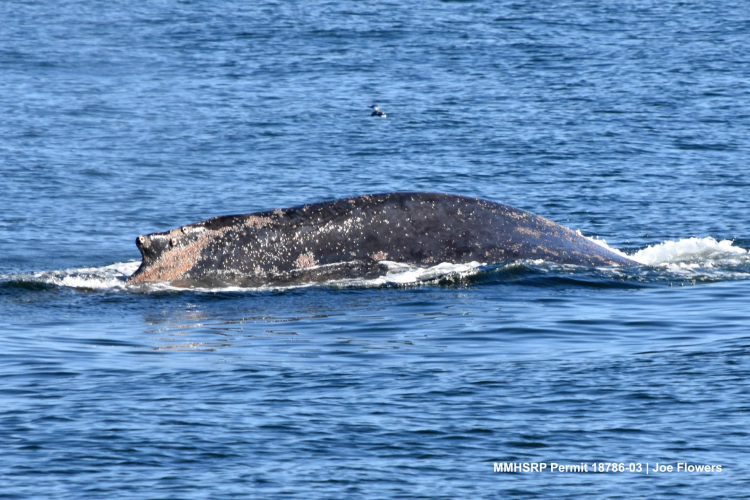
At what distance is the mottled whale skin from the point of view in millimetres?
15781

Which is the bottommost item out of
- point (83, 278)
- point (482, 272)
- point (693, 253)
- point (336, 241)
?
point (693, 253)

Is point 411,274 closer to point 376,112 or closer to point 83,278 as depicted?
point 83,278

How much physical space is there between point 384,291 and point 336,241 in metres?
0.85

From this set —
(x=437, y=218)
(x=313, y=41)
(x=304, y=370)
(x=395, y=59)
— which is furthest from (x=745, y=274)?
(x=313, y=41)

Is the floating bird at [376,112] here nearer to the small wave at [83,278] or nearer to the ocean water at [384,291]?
the ocean water at [384,291]

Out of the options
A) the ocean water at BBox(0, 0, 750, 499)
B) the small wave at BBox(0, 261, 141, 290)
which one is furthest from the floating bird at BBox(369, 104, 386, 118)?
the small wave at BBox(0, 261, 141, 290)

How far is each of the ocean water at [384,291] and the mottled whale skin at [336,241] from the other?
23 centimetres

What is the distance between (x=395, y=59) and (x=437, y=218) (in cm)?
2951

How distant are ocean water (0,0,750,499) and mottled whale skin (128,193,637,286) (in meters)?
0.23

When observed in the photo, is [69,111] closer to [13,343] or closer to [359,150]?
[359,150]

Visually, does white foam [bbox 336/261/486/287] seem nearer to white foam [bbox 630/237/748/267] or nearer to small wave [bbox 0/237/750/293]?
small wave [bbox 0/237/750/293]

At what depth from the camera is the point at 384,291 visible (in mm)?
16156

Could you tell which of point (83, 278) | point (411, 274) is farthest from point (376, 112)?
point (411, 274)

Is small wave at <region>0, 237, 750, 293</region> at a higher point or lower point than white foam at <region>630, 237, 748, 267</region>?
higher
